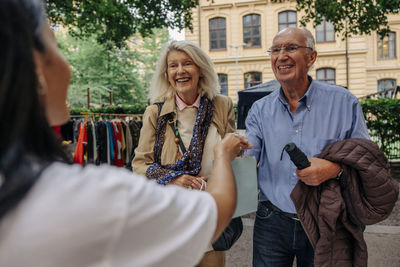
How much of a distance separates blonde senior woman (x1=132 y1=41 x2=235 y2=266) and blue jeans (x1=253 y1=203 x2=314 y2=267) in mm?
294

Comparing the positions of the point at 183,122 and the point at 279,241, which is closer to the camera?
the point at 279,241

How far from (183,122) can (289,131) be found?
0.71 meters

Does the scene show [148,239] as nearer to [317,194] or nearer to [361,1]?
[317,194]

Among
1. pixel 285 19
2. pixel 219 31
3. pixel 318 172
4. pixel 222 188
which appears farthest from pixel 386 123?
pixel 219 31

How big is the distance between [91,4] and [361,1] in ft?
21.3

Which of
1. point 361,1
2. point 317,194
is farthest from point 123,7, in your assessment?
point 317,194

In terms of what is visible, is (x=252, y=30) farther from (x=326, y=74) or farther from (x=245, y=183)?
(x=245, y=183)

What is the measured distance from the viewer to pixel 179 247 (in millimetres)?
733

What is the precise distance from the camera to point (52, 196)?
61 cm

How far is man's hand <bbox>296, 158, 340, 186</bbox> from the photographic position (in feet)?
5.41

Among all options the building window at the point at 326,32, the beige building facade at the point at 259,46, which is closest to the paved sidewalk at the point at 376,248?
the beige building facade at the point at 259,46

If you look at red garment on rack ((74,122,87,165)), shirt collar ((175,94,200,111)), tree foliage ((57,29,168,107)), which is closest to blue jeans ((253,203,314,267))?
shirt collar ((175,94,200,111))

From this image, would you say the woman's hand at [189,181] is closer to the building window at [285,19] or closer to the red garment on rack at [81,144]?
the red garment on rack at [81,144]

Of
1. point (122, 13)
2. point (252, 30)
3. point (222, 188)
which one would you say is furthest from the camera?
point (252, 30)
